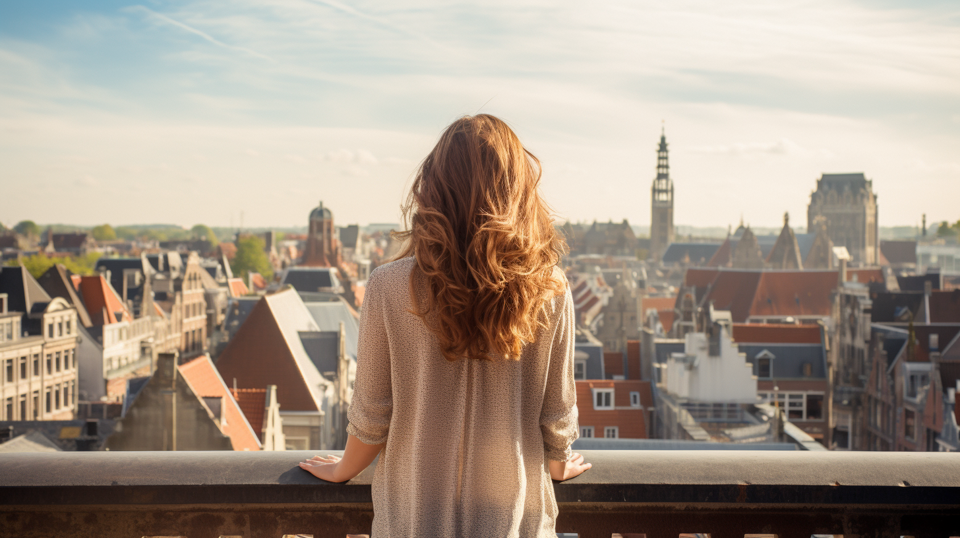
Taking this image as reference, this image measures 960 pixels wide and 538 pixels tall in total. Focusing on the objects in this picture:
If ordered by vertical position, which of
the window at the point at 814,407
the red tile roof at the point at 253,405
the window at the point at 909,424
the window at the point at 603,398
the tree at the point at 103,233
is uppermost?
the tree at the point at 103,233

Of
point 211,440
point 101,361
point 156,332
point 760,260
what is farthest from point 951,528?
point 760,260

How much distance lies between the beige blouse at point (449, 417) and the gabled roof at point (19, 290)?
30.6 meters

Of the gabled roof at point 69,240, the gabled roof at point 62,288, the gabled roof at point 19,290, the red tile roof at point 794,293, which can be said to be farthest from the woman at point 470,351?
the gabled roof at point 69,240

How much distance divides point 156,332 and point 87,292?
6.91m

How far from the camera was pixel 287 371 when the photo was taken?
23.2m

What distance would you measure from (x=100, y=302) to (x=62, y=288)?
230 centimetres

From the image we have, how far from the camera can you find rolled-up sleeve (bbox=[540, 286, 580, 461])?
6.37 feet

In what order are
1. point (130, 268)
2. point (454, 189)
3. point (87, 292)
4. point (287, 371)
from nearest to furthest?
point (454, 189) < point (287, 371) < point (87, 292) < point (130, 268)

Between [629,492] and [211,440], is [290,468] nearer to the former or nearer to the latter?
[629,492]

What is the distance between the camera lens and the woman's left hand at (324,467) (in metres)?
2.27

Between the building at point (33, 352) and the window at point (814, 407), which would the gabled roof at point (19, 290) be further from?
the window at point (814, 407)

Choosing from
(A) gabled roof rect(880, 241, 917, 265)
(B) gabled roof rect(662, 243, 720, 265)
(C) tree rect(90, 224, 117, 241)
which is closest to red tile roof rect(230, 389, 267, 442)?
(B) gabled roof rect(662, 243, 720, 265)

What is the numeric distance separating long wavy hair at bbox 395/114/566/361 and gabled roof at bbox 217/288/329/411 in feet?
71.0

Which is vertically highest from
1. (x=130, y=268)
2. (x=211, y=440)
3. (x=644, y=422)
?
(x=130, y=268)
